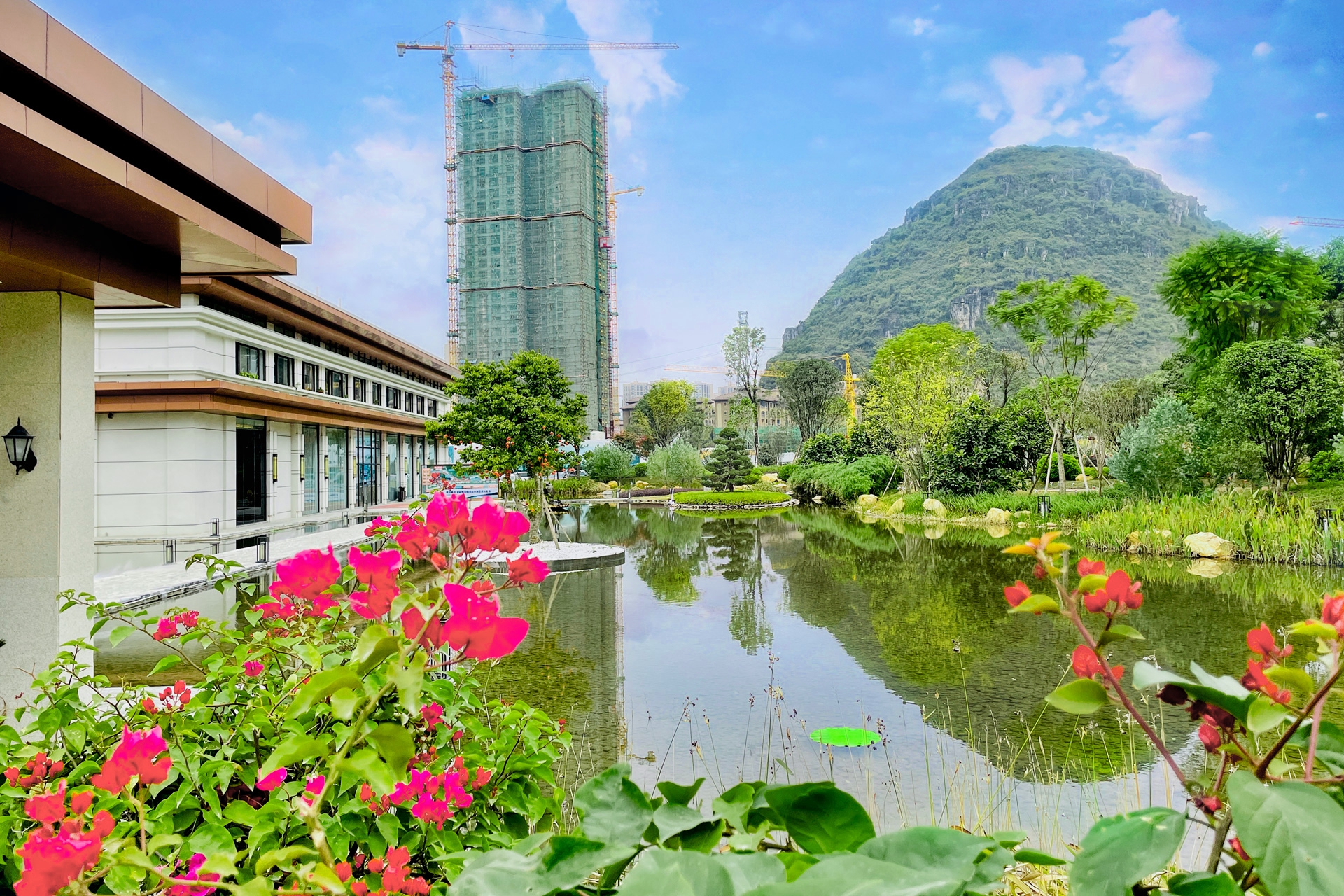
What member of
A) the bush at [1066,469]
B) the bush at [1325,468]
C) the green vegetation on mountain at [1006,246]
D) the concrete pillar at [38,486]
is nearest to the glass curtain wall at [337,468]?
the concrete pillar at [38,486]

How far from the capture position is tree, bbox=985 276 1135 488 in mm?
19500

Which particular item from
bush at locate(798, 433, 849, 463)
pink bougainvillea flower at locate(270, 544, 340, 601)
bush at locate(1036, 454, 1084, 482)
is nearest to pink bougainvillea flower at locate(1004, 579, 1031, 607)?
pink bougainvillea flower at locate(270, 544, 340, 601)

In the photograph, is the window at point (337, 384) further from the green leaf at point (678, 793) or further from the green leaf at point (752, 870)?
the green leaf at point (752, 870)

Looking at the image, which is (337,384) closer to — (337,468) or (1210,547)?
(337,468)

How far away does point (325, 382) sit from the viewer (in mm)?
19688

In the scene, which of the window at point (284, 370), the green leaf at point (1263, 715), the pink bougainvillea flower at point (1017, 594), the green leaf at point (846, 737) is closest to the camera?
the green leaf at point (1263, 715)

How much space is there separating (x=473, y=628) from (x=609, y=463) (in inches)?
1344

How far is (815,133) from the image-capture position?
9488 centimetres

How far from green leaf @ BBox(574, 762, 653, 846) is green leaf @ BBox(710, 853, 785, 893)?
0.46ft

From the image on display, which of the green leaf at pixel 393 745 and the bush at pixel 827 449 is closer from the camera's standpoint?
the green leaf at pixel 393 745

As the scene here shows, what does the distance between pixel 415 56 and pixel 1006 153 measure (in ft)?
289

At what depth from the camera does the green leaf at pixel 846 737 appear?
4602 millimetres

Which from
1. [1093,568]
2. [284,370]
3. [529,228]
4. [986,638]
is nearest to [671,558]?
[986,638]

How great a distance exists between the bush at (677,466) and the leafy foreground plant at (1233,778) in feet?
104
